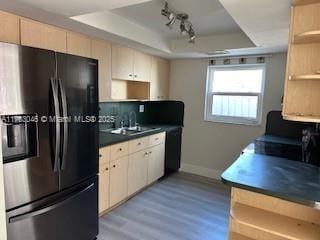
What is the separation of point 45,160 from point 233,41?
2696mm

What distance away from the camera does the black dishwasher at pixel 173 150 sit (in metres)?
3.86

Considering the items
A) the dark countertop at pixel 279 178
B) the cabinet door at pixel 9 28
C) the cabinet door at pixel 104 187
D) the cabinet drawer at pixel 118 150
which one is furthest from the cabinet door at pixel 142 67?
the dark countertop at pixel 279 178

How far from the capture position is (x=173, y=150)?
4027mm

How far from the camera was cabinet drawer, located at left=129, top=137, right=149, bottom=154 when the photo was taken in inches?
116

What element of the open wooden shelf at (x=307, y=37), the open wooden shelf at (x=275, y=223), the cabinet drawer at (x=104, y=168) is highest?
the open wooden shelf at (x=307, y=37)

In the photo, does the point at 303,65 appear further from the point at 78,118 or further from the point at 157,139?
the point at 157,139

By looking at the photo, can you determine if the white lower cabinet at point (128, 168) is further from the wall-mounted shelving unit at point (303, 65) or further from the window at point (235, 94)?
the wall-mounted shelving unit at point (303, 65)

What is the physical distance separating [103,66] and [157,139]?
1402mm

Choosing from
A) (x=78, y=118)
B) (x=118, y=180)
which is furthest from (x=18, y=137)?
(x=118, y=180)

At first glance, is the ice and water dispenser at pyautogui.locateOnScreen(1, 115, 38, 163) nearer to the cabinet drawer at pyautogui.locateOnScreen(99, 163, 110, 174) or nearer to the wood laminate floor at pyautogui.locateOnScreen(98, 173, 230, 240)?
the cabinet drawer at pyautogui.locateOnScreen(99, 163, 110, 174)

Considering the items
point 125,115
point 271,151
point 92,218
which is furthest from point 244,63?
point 92,218

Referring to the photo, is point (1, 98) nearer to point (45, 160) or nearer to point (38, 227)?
point (45, 160)

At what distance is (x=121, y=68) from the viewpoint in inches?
119

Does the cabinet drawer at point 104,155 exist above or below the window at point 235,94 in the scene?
below
